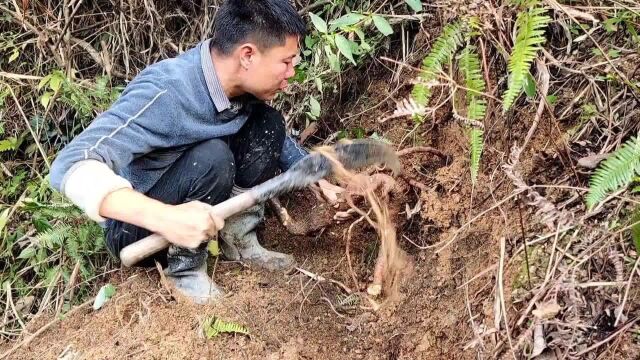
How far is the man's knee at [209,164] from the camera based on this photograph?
2637 mm

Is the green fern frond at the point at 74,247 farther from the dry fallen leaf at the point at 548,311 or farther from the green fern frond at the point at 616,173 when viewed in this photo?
the green fern frond at the point at 616,173

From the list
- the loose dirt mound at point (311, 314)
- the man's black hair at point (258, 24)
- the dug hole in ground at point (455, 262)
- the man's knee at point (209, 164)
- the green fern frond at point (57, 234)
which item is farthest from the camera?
the green fern frond at point (57, 234)

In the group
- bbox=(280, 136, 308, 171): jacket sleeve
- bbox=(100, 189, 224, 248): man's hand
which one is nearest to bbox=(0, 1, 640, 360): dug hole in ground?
bbox=(280, 136, 308, 171): jacket sleeve

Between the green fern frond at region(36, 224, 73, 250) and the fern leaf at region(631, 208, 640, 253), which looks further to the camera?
the green fern frond at region(36, 224, 73, 250)

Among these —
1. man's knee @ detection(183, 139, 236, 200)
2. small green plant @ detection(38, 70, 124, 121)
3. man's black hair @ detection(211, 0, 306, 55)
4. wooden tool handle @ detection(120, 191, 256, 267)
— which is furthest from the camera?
small green plant @ detection(38, 70, 124, 121)

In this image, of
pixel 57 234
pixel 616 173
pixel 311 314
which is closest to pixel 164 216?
pixel 311 314

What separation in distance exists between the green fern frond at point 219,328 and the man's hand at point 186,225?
49cm

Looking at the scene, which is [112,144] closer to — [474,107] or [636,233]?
[474,107]

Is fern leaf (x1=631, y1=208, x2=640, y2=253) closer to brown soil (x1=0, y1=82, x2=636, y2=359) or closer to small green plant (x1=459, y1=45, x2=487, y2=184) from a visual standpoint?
brown soil (x1=0, y1=82, x2=636, y2=359)

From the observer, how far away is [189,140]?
2648 mm

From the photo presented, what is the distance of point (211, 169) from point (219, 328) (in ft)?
2.11

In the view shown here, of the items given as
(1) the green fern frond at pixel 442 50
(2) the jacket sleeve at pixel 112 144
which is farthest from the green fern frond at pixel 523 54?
(2) the jacket sleeve at pixel 112 144

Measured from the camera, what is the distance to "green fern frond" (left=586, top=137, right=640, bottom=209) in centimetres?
184

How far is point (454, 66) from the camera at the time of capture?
2.91m
